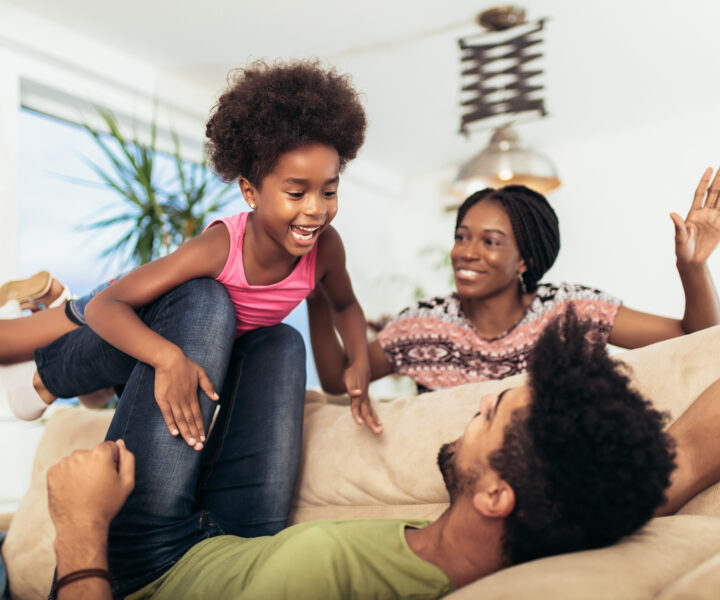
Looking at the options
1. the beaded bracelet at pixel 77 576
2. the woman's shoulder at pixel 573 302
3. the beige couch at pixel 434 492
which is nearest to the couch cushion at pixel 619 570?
the beige couch at pixel 434 492

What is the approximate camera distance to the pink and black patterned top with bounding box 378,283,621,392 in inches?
71.0

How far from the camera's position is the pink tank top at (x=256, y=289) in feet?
4.85

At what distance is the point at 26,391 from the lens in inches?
62.8

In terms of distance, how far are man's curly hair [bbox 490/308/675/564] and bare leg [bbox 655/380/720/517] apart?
116 mm

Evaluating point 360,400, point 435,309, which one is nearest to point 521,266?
point 435,309

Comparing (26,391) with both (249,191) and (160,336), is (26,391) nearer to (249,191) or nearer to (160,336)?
(160,336)

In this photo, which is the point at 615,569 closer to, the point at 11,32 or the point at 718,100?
the point at 11,32

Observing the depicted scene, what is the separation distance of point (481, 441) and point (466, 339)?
952mm

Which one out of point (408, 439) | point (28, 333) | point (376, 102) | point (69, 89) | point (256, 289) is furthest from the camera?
point (376, 102)

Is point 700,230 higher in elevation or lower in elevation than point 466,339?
higher

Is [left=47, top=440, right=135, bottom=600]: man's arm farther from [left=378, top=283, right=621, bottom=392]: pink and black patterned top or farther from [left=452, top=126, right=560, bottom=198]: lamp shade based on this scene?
[left=452, top=126, right=560, bottom=198]: lamp shade

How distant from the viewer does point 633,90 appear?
5066 mm

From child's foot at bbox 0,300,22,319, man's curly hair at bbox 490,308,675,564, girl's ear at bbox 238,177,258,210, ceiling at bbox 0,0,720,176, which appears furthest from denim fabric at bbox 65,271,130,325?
ceiling at bbox 0,0,720,176

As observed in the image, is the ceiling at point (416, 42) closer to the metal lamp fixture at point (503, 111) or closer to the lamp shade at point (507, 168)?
the metal lamp fixture at point (503, 111)
